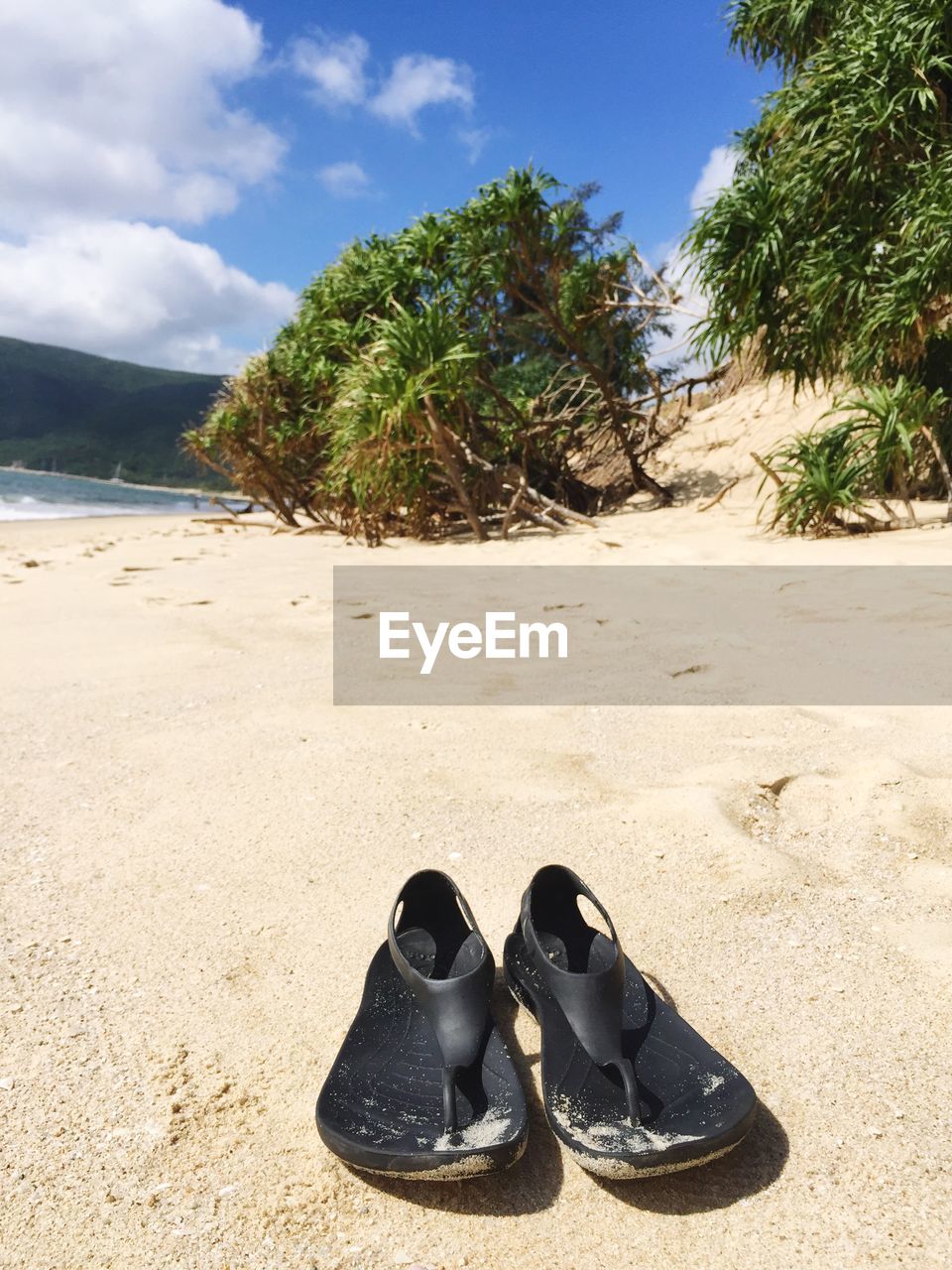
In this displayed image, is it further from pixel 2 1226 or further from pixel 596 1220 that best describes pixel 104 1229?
pixel 596 1220

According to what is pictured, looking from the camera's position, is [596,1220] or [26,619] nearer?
[596,1220]

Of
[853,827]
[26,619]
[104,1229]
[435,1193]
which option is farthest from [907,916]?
[26,619]

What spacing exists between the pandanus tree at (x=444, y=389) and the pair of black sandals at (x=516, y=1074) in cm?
609

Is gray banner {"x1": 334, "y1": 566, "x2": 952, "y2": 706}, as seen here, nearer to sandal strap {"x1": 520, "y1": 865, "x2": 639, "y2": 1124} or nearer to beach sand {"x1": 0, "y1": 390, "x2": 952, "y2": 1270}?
beach sand {"x1": 0, "y1": 390, "x2": 952, "y2": 1270}

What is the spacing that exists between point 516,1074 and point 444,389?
647 centimetres

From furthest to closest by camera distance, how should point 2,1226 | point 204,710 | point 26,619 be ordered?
point 26,619, point 204,710, point 2,1226

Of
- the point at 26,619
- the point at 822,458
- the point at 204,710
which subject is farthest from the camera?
the point at 822,458

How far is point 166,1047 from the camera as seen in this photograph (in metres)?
1.13

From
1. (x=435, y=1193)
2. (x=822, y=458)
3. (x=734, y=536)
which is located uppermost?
(x=822, y=458)

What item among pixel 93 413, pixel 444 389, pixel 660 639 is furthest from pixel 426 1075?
pixel 93 413

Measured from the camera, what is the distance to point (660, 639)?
3381mm

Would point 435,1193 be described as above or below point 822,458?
below

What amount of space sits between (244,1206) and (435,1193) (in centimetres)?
20

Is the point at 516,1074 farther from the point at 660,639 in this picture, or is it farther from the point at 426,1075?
the point at 660,639
